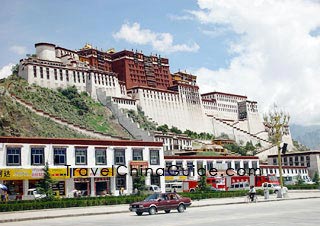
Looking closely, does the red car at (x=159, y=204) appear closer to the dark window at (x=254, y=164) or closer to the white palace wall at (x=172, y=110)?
the dark window at (x=254, y=164)

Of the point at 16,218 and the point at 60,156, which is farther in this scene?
the point at 60,156

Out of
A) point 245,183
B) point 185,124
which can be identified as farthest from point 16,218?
point 185,124

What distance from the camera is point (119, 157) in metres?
60.1

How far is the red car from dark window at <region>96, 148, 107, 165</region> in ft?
84.2

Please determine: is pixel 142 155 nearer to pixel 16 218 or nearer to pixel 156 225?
pixel 16 218

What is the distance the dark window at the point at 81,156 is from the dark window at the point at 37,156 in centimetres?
460

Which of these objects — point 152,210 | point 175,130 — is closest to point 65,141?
point 152,210

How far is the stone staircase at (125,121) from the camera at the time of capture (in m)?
120

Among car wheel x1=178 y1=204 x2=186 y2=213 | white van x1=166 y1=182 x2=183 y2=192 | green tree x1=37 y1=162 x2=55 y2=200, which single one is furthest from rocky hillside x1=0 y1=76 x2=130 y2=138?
car wheel x1=178 y1=204 x2=186 y2=213

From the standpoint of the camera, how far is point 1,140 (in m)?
50.3

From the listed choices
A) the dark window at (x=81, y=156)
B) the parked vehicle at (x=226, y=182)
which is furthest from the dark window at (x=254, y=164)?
the dark window at (x=81, y=156)

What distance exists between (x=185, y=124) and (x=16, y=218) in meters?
124

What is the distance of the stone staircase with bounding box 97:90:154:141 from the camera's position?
120463 millimetres

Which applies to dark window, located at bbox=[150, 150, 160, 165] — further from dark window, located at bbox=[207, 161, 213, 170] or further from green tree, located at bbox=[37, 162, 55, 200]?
green tree, located at bbox=[37, 162, 55, 200]
